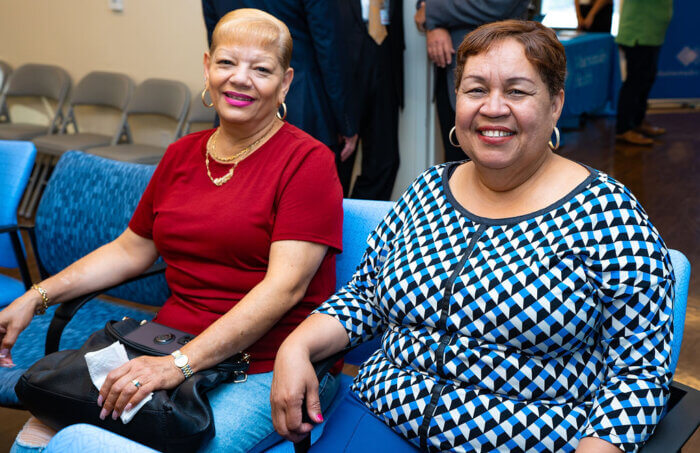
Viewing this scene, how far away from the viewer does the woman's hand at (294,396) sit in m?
1.48

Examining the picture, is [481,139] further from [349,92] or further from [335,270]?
[349,92]

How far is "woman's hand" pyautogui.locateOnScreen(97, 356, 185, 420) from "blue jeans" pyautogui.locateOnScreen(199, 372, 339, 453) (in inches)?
5.0

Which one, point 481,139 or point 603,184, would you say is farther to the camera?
point 481,139

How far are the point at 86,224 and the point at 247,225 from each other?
39.6 inches

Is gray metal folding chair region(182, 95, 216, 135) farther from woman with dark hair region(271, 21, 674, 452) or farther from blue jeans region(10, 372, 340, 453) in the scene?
woman with dark hair region(271, 21, 674, 452)

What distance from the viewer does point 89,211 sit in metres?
2.50

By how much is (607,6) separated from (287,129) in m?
7.85

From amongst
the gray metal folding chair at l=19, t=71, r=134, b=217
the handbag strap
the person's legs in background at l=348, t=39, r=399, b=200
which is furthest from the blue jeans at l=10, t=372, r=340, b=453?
the gray metal folding chair at l=19, t=71, r=134, b=217

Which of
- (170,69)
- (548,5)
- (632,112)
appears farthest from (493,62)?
(548,5)

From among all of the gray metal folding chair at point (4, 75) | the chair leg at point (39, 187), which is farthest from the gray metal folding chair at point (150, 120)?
the gray metal folding chair at point (4, 75)

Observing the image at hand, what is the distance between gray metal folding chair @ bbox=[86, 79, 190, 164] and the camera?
4992 mm

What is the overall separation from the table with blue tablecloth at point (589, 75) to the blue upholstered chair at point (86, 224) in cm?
526

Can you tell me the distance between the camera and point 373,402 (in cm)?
154

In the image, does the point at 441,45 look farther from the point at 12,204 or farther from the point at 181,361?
the point at 181,361
